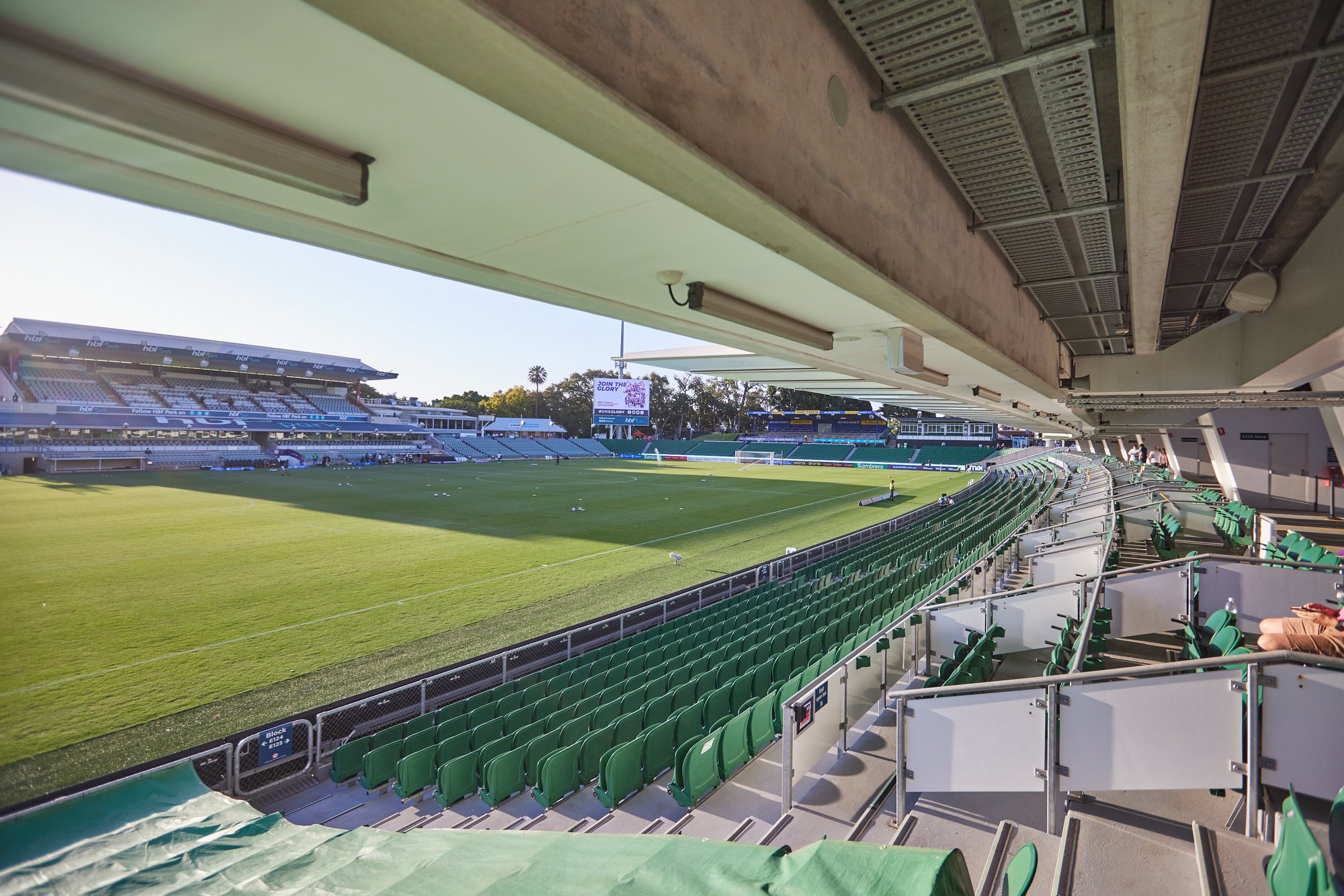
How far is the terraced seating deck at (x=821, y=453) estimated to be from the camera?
6029cm

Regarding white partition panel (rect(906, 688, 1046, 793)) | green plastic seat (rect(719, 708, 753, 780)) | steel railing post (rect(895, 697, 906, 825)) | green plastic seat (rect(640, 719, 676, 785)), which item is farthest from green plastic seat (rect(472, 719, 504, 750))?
white partition panel (rect(906, 688, 1046, 793))

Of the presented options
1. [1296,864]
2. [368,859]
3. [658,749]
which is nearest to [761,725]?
[658,749]

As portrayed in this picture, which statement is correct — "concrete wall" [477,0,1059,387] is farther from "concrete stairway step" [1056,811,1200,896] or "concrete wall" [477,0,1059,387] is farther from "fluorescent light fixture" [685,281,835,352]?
"concrete stairway step" [1056,811,1200,896]

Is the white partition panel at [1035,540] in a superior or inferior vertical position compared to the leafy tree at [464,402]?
inferior

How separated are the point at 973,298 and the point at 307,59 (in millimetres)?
3736

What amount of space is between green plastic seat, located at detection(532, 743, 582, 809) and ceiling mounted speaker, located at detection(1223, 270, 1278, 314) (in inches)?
245

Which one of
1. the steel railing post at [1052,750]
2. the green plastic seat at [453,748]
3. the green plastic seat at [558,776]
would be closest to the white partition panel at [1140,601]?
the steel railing post at [1052,750]

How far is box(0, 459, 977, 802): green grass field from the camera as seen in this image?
805 centimetres

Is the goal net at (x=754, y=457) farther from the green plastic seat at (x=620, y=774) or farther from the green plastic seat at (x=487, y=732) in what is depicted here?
the green plastic seat at (x=620, y=774)

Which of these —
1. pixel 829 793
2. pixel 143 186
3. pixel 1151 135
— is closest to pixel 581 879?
pixel 829 793

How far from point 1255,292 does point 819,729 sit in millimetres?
4567

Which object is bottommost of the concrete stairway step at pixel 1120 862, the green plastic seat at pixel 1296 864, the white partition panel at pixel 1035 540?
the concrete stairway step at pixel 1120 862

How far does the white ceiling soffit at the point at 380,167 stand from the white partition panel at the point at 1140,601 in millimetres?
5068

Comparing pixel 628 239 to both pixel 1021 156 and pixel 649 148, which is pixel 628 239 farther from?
pixel 1021 156
